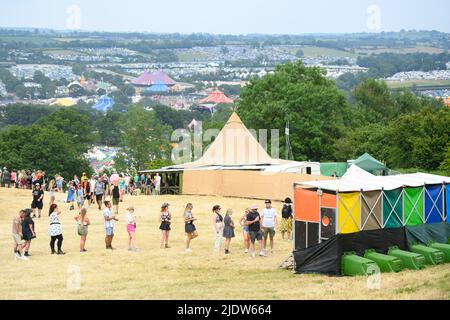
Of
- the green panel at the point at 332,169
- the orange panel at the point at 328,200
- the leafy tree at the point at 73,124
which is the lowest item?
the leafy tree at the point at 73,124

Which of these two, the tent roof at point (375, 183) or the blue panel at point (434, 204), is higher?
the tent roof at point (375, 183)

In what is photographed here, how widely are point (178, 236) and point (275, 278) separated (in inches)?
319

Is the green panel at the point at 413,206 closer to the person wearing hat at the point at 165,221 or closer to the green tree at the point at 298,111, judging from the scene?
the person wearing hat at the point at 165,221

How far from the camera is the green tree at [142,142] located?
407 ft

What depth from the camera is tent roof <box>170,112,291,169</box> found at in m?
48.1

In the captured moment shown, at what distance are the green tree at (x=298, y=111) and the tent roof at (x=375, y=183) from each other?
44839mm

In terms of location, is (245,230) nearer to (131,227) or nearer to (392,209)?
(131,227)

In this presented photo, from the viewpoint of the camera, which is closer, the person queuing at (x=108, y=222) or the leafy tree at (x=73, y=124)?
the person queuing at (x=108, y=222)

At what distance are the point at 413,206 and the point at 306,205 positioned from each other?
9.26ft

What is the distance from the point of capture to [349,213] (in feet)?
80.6

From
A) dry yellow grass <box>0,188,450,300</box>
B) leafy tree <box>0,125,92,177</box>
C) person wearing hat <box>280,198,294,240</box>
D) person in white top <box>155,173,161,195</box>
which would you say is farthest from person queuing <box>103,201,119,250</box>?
leafy tree <box>0,125,92,177</box>

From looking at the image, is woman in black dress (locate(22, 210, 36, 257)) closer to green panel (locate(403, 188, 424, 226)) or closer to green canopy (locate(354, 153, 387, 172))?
green panel (locate(403, 188, 424, 226))

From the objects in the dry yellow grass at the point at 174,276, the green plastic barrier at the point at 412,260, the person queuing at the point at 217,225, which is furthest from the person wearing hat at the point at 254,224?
the green plastic barrier at the point at 412,260

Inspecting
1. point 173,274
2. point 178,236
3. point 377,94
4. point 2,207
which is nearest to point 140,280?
point 173,274
